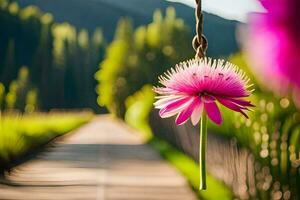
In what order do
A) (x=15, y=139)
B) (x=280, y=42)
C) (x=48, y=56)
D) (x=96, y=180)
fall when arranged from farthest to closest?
(x=48, y=56) → (x=15, y=139) → (x=96, y=180) → (x=280, y=42)

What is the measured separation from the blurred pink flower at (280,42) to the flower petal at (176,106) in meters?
0.26

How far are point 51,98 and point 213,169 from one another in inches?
3956

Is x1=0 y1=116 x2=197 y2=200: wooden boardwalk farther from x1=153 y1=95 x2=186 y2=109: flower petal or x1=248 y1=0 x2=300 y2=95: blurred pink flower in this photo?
x1=248 y1=0 x2=300 y2=95: blurred pink flower

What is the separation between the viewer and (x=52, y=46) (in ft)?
338

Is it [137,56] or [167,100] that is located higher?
[137,56]

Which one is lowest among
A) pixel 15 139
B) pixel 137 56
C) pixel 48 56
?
pixel 15 139

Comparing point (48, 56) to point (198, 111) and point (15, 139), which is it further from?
point (198, 111)

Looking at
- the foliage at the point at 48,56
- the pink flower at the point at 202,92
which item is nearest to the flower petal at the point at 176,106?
the pink flower at the point at 202,92

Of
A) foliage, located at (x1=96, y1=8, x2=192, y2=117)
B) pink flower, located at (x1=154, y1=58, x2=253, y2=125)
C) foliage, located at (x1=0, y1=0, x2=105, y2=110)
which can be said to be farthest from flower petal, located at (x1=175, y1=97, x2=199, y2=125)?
foliage, located at (x1=0, y1=0, x2=105, y2=110)

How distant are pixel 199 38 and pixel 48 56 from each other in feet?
338

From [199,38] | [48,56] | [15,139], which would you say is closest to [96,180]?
[15,139]

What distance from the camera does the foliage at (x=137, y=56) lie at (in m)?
60.1

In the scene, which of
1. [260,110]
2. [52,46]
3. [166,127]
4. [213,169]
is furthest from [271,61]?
[52,46]

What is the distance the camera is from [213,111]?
0.78 metres
